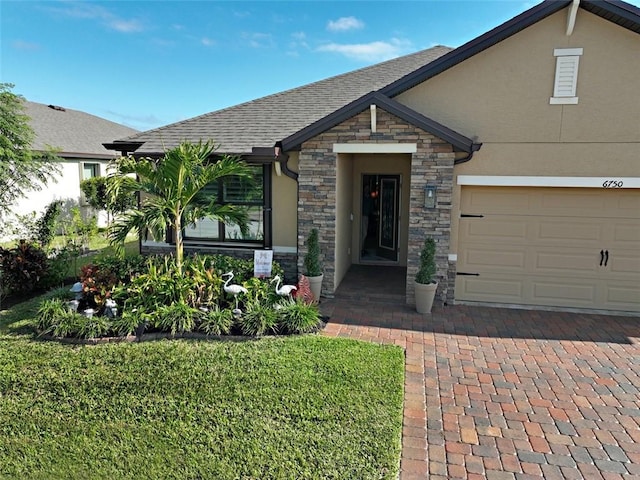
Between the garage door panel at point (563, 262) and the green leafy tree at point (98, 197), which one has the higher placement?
the green leafy tree at point (98, 197)

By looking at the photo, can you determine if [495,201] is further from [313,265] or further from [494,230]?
[313,265]

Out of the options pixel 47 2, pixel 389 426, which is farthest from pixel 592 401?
pixel 47 2

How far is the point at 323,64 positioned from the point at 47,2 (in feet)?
27.9

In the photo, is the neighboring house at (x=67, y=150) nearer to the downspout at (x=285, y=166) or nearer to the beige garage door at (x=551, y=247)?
the downspout at (x=285, y=166)

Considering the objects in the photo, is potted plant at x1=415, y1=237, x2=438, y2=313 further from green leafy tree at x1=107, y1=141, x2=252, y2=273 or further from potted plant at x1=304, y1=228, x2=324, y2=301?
green leafy tree at x1=107, y1=141, x2=252, y2=273

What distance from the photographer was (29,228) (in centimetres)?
1162

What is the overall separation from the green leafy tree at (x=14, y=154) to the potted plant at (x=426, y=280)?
10269 mm

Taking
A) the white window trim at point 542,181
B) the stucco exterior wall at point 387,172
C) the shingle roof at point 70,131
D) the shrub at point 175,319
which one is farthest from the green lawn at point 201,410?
the shingle roof at point 70,131

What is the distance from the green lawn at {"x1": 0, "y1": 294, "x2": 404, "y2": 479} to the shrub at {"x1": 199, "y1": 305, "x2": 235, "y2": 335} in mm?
272

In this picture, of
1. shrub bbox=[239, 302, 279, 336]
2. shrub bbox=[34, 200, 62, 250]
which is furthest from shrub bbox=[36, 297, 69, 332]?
shrub bbox=[34, 200, 62, 250]

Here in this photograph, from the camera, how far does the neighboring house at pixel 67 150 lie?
16.6 meters

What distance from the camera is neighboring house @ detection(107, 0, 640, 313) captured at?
25.1 feet

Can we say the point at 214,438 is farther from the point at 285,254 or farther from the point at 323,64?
the point at 323,64

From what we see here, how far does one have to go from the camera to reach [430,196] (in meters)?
8.09
